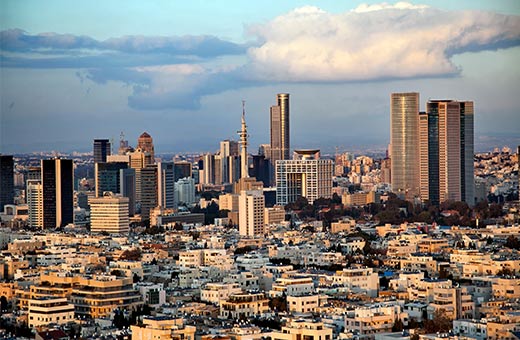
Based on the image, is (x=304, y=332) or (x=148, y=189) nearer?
(x=304, y=332)

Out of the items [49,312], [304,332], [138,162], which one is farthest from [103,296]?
[138,162]

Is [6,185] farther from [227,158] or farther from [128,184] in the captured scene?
[227,158]

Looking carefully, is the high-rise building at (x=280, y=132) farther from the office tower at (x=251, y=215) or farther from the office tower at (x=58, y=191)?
Result: the office tower at (x=251, y=215)

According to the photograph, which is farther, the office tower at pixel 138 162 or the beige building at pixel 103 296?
the office tower at pixel 138 162

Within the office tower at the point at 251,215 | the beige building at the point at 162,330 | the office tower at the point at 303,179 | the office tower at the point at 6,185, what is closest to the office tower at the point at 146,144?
the office tower at the point at 303,179

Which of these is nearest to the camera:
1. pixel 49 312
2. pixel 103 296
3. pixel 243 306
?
pixel 49 312

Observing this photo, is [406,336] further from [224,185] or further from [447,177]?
[224,185]

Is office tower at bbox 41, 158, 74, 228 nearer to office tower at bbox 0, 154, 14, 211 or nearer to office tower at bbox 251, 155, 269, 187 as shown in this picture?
office tower at bbox 0, 154, 14, 211

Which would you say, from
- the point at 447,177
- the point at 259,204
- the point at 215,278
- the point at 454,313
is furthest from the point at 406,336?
the point at 447,177
